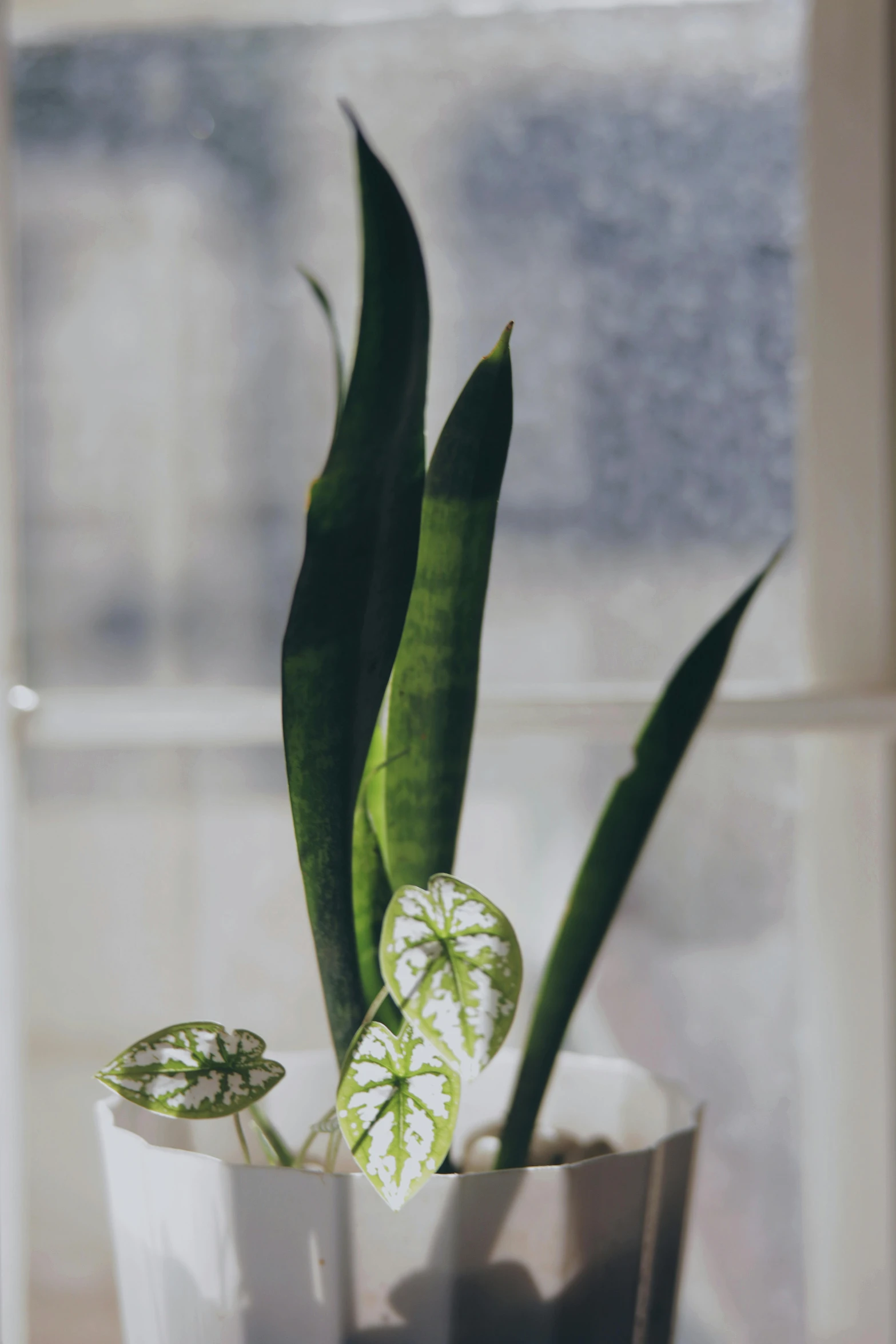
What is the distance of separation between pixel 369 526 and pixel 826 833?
17.7 inches

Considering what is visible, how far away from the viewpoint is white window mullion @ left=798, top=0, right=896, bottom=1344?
2.18 feet

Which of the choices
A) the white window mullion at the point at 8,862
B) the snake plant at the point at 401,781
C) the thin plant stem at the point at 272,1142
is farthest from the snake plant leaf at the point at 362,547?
the white window mullion at the point at 8,862

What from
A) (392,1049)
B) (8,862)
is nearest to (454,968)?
(392,1049)

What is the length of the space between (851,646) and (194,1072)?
498mm

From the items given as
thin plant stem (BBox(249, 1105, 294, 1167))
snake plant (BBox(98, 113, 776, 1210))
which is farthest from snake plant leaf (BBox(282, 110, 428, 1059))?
thin plant stem (BBox(249, 1105, 294, 1167))

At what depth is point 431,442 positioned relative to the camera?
71cm

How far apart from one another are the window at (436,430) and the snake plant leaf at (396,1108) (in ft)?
1.14

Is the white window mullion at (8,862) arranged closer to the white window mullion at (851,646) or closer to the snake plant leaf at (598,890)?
the snake plant leaf at (598,890)

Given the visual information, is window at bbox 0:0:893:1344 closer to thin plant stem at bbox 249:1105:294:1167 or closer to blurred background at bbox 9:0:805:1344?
blurred background at bbox 9:0:805:1344

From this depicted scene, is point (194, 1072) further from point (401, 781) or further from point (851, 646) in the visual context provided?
point (851, 646)

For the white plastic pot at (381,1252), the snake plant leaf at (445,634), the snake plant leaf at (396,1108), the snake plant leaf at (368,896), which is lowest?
the white plastic pot at (381,1252)

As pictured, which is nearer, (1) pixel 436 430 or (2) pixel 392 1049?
(2) pixel 392 1049

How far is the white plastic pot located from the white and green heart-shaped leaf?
0.26 ft

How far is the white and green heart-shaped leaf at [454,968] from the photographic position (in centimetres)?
33
